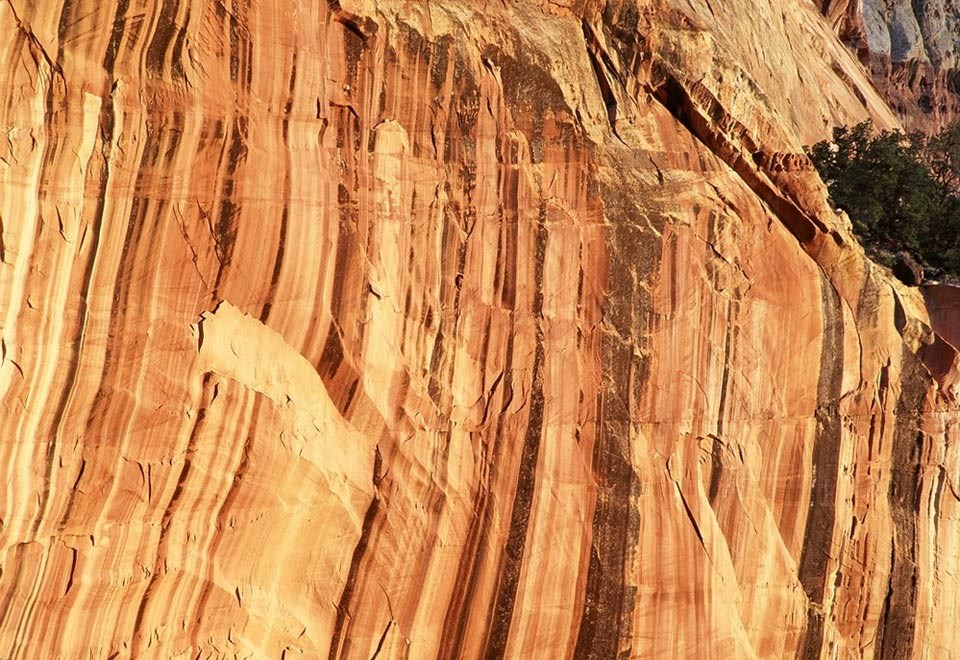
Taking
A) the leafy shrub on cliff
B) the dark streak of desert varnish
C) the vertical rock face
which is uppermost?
the vertical rock face

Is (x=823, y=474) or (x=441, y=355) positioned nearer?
(x=441, y=355)

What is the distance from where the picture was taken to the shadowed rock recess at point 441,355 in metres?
9.35

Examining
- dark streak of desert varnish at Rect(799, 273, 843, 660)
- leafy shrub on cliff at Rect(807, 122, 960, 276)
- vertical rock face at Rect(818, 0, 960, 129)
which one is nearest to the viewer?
dark streak of desert varnish at Rect(799, 273, 843, 660)

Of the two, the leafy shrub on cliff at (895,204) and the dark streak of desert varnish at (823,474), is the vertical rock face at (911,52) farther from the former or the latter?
the dark streak of desert varnish at (823,474)

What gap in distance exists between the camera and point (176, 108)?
9.79 meters

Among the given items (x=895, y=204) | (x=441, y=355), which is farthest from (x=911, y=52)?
(x=441, y=355)

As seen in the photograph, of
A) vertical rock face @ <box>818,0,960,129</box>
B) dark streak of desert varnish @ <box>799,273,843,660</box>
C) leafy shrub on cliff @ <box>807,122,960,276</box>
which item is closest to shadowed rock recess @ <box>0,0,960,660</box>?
dark streak of desert varnish @ <box>799,273,843,660</box>

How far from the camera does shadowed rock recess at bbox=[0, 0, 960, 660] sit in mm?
9352

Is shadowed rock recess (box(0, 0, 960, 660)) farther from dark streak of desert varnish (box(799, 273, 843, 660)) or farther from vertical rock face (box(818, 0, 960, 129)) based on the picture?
vertical rock face (box(818, 0, 960, 129))

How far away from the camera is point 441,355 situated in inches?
432

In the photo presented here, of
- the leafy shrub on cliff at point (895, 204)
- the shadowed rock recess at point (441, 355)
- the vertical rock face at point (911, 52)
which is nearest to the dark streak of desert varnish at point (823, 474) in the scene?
the shadowed rock recess at point (441, 355)

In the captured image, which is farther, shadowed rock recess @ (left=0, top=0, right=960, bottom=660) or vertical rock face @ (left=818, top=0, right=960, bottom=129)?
vertical rock face @ (left=818, top=0, right=960, bottom=129)

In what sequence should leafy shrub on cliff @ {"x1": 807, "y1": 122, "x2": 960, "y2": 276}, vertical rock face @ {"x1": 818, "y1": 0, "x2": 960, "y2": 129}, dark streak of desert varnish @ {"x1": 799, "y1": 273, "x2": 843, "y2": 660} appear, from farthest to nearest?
vertical rock face @ {"x1": 818, "y1": 0, "x2": 960, "y2": 129} → leafy shrub on cliff @ {"x1": 807, "y1": 122, "x2": 960, "y2": 276} → dark streak of desert varnish @ {"x1": 799, "y1": 273, "x2": 843, "y2": 660}

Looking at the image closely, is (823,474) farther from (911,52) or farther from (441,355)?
(911,52)
